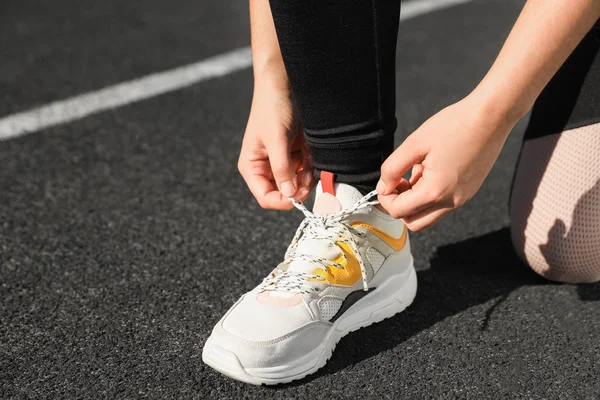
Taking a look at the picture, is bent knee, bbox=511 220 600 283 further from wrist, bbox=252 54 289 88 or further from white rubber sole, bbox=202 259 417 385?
wrist, bbox=252 54 289 88

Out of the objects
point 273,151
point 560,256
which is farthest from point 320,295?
point 560,256

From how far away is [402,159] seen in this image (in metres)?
1.05

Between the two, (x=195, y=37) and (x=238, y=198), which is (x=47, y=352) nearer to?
(x=238, y=198)

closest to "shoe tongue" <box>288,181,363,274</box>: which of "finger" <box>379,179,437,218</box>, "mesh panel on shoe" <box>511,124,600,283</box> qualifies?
"finger" <box>379,179,437,218</box>

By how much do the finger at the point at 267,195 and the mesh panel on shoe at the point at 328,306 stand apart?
16 centimetres

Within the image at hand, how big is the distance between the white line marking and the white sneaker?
41.2 inches

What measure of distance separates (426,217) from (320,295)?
208 mm

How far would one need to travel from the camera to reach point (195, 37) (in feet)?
8.57

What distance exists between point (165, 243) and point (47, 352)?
387mm

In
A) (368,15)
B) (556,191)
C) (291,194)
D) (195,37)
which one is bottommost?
(195,37)

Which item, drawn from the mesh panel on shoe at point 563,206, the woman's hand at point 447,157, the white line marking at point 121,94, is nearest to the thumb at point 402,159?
the woman's hand at point 447,157

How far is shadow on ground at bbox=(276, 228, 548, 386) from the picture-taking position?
120 centimetres

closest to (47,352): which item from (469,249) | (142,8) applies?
(469,249)

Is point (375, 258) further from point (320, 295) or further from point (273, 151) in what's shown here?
point (273, 151)
